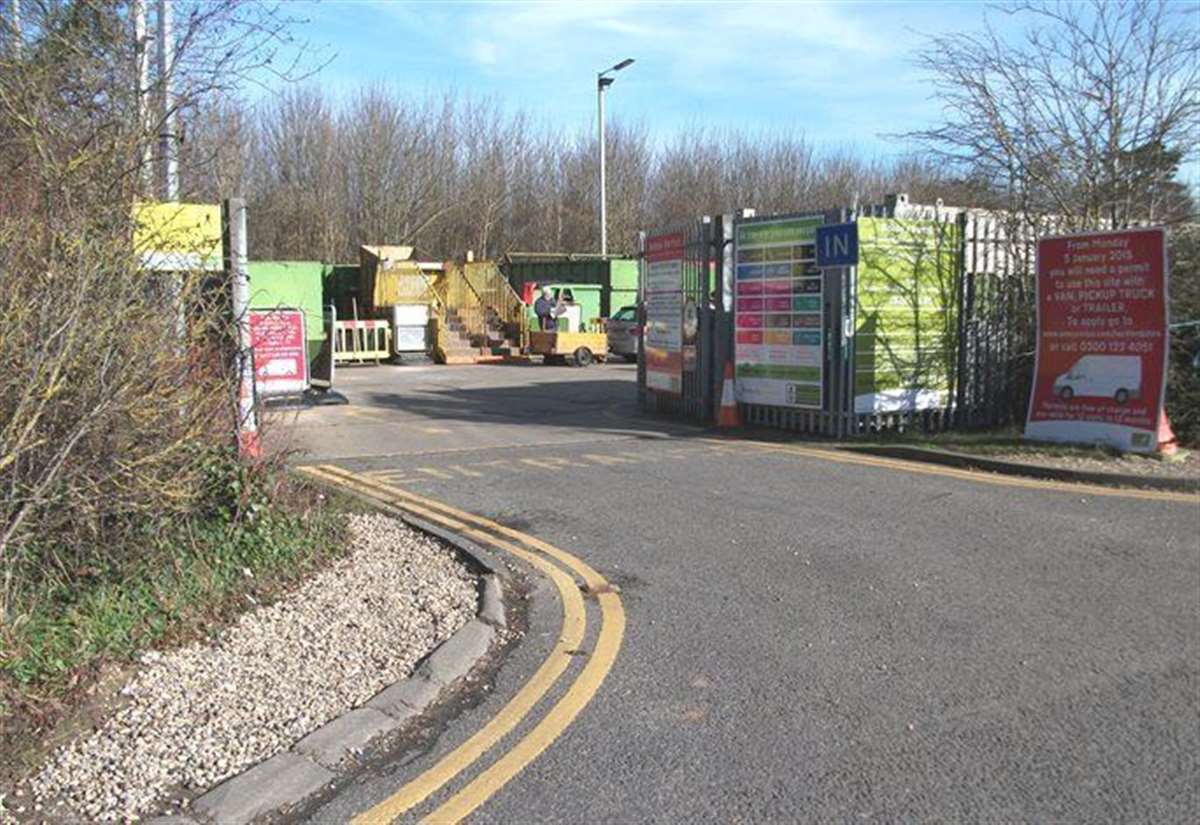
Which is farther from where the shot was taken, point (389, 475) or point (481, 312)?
point (481, 312)

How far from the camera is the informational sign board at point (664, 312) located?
47.7 ft

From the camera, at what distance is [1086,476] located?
964 cm

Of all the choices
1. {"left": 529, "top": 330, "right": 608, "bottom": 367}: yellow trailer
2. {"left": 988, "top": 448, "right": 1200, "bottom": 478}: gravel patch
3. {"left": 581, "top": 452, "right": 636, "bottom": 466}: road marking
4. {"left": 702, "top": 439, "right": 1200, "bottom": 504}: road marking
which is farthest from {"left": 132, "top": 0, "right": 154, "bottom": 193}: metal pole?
{"left": 529, "top": 330, "right": 608, "bottom": 367}: yellow trailer

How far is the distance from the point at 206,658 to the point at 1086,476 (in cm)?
826

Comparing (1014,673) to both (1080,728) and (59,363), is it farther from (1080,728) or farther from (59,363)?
(59,363)

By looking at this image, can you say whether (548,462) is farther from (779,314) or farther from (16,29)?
(16,29)

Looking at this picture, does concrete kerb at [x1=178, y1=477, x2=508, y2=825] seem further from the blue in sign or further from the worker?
the worker

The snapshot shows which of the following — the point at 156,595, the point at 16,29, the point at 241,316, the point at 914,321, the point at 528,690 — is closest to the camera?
the point at 528,690

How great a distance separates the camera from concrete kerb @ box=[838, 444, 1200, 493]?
932 cm

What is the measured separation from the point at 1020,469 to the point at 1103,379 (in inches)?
67.8

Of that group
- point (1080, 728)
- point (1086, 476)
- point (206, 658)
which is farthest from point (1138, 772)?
point (1086, 476)

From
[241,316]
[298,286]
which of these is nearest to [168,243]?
[241,316]

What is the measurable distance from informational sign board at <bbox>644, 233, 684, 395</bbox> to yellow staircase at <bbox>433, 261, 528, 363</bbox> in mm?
14177

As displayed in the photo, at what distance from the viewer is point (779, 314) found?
1302 centimetres
